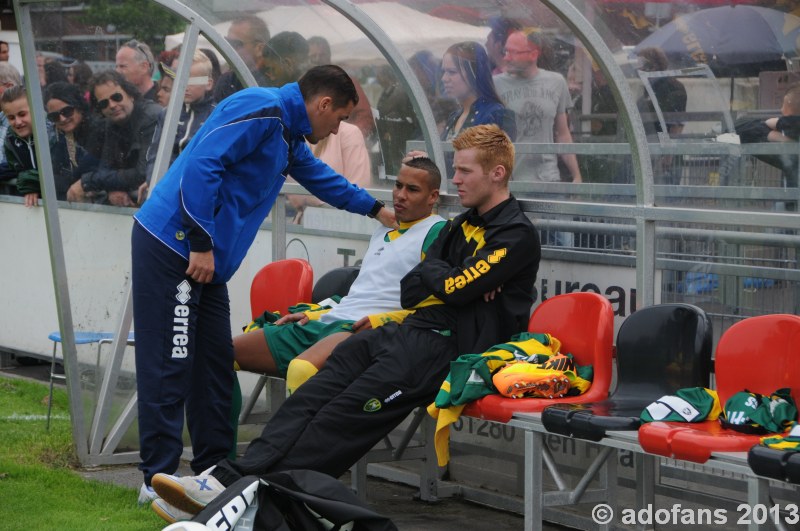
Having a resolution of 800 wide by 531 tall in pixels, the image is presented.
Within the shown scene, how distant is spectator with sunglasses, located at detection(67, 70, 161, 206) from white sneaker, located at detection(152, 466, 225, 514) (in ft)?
7.98

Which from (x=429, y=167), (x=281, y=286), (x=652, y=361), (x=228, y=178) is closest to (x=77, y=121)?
(x=281, y=286)

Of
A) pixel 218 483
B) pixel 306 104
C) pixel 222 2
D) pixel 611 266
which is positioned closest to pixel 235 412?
pixel 218 483

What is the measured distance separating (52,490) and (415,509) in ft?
5.62

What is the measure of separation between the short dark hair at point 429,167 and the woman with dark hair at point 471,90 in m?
0.46

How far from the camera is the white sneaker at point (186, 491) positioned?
15.4 ft

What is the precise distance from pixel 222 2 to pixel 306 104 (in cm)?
167

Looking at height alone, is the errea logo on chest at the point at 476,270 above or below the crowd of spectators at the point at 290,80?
below

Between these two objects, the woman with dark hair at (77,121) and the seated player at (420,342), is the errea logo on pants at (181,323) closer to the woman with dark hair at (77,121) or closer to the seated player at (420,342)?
the seated player at (420,342)

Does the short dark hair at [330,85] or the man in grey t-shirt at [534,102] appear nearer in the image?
the short dark hair at [330,85]

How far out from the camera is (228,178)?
520 cm

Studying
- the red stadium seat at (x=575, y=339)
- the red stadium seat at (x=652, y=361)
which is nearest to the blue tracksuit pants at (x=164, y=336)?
the red stadium seat at (x=575, y=339)

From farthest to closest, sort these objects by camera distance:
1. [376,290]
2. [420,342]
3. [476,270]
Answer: [376,290] → [420,342] → [476,270]

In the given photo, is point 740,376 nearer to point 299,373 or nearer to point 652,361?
point 652,361

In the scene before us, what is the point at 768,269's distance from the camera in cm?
484
